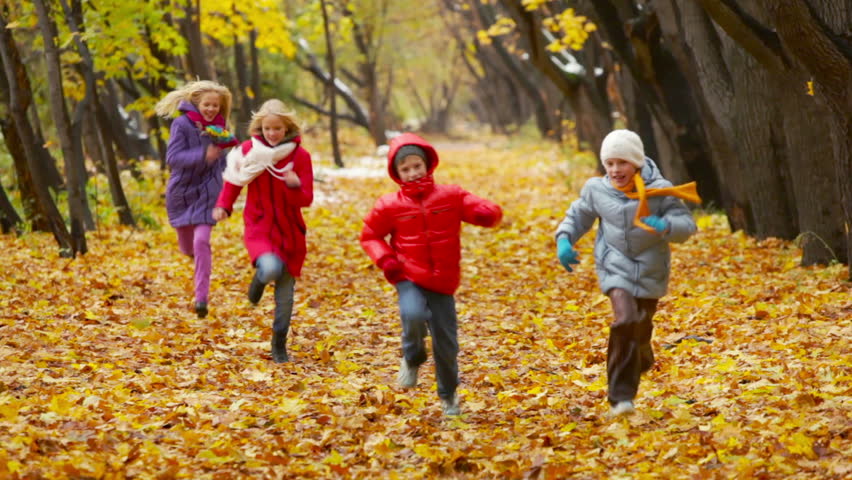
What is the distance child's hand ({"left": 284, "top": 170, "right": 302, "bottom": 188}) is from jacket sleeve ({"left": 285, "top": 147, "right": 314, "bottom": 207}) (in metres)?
0.06

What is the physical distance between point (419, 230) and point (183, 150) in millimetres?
3417

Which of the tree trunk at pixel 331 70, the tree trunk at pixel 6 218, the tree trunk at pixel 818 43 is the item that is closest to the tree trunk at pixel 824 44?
the tree trunk at pixel 818 43

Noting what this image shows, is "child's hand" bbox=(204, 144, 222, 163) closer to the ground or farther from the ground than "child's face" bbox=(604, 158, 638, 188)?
farther from the ground

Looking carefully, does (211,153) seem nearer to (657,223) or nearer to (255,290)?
(255,290)

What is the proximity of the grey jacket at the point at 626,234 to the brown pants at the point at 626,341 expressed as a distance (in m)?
0.08

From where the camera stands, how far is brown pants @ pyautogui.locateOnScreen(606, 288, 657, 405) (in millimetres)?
5441

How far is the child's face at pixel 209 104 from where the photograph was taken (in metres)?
7.99

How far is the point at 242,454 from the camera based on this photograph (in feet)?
16.1

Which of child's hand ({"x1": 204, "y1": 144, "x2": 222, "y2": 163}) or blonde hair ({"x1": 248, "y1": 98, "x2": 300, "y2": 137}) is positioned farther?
child's hand ({"x1": 204, "y1": 144, "x2": 222, "y2": 163})

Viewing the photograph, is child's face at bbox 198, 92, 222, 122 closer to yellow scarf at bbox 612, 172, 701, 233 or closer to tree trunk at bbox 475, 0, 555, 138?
yellow scarf at bbox 612, 172, 701, 233

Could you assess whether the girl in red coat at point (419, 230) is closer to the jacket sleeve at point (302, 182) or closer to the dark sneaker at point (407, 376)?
the dark sneaker at point (407, 376)

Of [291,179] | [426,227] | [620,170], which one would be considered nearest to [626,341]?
[620,170]

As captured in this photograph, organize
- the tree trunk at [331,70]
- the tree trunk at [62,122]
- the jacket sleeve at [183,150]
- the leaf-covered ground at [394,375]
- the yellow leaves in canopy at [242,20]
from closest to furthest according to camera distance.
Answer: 1. the leaf-covered ground at [394,375]
2. the jacket sleeve at [183,150]
3. the tree trunk at [62,122]
4. the yellow leaves in canopy at [242,20]
5. the tree trunk at [331,70]

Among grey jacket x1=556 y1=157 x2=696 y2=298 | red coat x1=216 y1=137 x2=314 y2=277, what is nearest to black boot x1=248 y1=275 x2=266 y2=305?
red coat x1=216 y1=137 x2=314 y2=277
